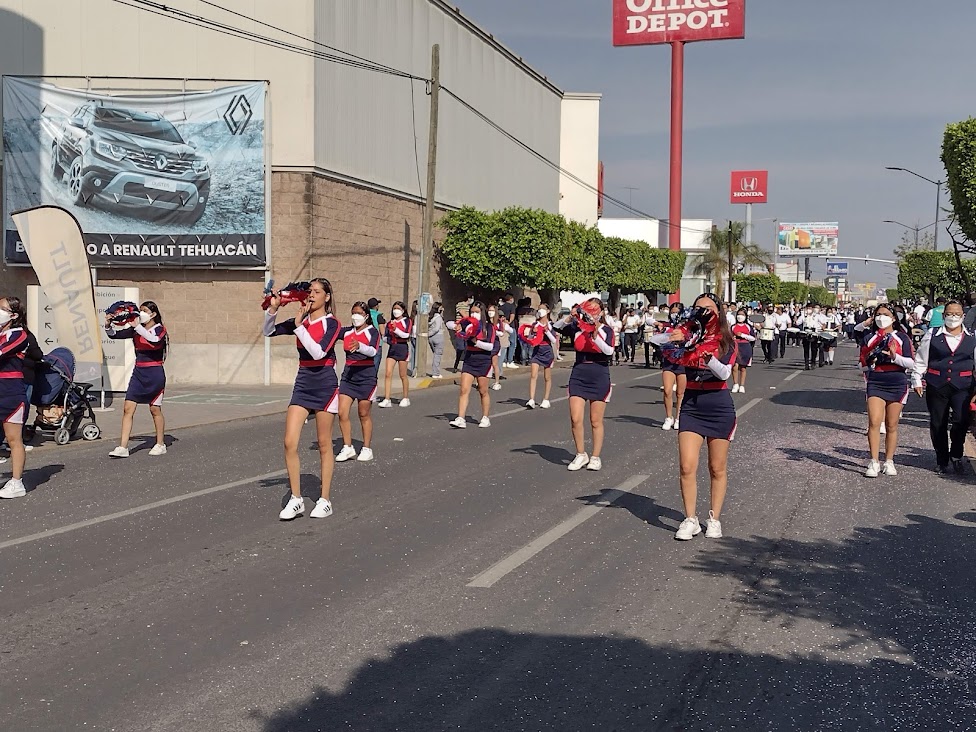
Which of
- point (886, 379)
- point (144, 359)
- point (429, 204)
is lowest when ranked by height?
→ point (886, 379)

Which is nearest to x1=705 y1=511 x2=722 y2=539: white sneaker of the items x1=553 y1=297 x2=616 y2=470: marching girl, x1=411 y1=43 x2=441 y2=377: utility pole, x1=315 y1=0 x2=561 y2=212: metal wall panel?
x1=553 y1=297 x2=616 y2=470: marching girl

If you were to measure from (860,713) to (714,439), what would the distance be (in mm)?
3628

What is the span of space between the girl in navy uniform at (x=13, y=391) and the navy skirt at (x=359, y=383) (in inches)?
142

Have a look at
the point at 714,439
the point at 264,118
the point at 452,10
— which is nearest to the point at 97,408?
the point at 264,118

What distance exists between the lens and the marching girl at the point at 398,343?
1642 cm

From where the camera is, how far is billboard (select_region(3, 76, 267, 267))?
24.4 metres

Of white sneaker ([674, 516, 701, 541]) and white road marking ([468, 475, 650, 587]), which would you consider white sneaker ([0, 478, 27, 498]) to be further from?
white sneaker ([674, 516, 701, 541])

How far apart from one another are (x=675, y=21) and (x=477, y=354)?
1882 inches

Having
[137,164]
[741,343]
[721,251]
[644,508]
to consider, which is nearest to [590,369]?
[644,508]

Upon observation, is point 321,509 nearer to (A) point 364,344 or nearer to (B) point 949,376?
(A) point 364,344

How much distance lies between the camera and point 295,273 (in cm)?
2444

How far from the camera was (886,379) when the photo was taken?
37.7ft

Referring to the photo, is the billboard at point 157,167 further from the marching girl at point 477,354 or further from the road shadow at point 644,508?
the road shadow at point 644,508

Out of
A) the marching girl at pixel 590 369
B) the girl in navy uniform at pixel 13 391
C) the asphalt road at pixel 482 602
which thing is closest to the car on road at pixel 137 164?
the asphalt road at pixel 482 602
